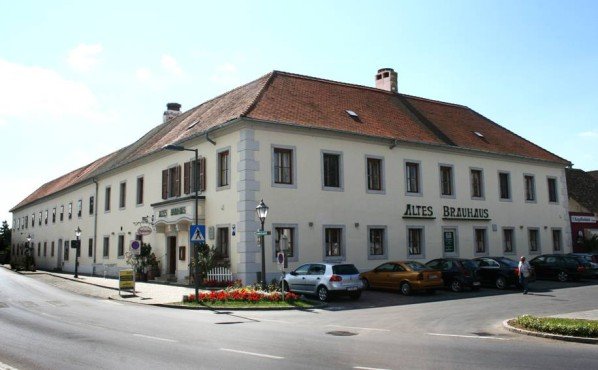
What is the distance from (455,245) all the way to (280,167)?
11.8m

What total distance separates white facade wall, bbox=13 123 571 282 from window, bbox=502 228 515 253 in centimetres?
30

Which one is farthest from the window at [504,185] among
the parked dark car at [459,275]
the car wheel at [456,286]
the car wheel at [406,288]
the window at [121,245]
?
the window at [121,245]

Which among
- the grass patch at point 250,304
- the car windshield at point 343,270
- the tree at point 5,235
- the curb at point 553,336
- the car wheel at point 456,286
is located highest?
the tree at point 5,235

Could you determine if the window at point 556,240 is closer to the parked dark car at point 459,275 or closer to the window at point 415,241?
the window at point 415,241

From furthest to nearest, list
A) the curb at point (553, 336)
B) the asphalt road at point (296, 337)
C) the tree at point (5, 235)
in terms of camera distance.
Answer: the tree at point (5, 235) < the curb at point (553, 336) < the asphalt road at point (296, 337)

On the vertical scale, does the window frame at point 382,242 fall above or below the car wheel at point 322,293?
above

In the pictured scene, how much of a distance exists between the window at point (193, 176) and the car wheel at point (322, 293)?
9361mm

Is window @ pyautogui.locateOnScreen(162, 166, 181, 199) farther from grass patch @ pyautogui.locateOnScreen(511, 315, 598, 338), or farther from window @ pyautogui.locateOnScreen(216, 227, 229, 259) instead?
grass patch @ pyautogui.locateOnScreen(511, 315, 598, 338)

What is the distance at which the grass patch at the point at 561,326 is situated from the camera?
1139 cm

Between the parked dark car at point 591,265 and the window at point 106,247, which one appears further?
the window at point 106,247

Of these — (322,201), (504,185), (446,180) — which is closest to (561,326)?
(322,201)

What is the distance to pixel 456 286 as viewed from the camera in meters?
23.7

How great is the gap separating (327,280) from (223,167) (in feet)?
28.5

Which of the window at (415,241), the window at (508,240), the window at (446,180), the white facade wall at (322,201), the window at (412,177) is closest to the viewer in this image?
the white facade wall at (322,201)
